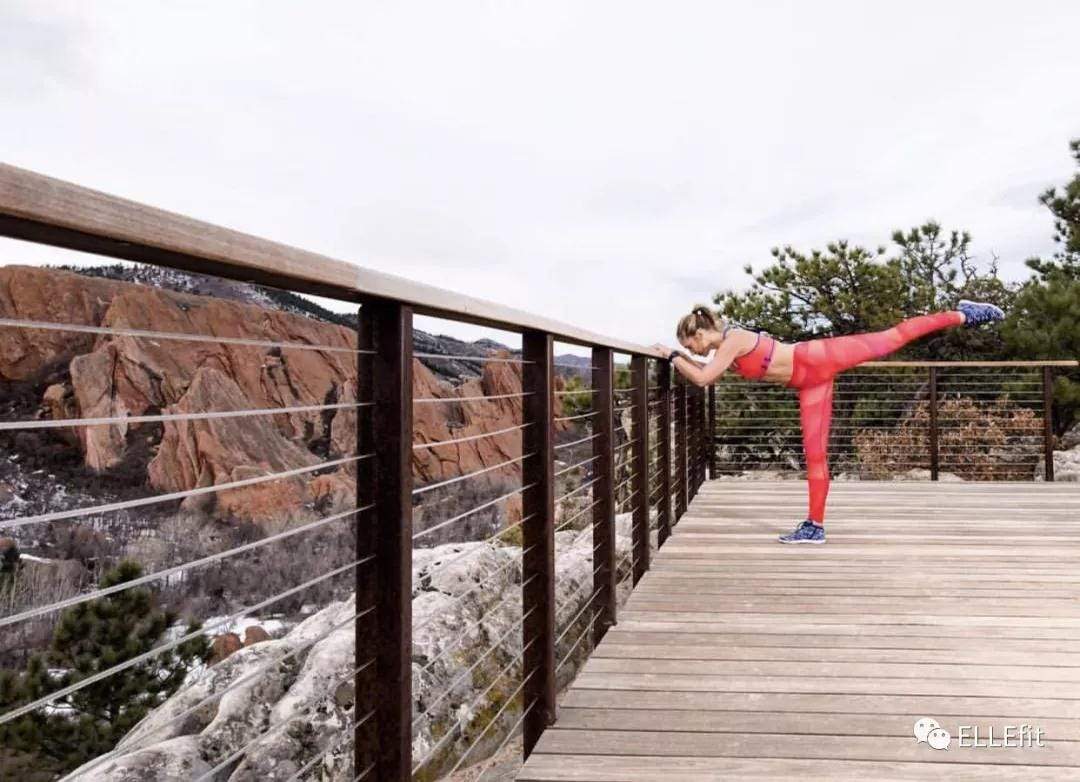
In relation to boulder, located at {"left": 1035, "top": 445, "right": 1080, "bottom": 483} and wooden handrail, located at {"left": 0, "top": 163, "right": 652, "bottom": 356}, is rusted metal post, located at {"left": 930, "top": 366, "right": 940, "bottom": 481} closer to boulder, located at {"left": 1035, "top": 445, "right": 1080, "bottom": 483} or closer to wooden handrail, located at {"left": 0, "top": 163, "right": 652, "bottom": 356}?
boulder, located at {"left": 1035, "top": 445, "right": 1080, "bottom": 483}

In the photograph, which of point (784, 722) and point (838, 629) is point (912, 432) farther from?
point (784, 722)

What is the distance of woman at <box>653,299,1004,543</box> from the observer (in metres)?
4.03

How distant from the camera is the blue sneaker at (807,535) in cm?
432

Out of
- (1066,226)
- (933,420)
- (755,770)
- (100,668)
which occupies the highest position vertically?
(1066,226)

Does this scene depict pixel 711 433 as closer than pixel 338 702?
No

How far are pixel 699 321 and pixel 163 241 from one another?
11.7ft

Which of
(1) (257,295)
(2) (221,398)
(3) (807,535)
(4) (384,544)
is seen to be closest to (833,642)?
(3) (807,535)

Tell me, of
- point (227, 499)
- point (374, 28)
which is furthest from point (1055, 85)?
point (227, 499)

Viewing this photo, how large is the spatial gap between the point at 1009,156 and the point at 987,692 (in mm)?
15874

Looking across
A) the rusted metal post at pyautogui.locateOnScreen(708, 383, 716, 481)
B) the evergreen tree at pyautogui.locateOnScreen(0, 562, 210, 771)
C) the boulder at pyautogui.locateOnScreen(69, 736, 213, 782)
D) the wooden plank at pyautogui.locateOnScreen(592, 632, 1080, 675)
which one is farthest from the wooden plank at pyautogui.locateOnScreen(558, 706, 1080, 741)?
the evergreen tree at pyautogui.locateOnScreen(0, 562, 210, 771)

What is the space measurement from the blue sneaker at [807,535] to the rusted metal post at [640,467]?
1116 millimetres

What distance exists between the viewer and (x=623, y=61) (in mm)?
15375

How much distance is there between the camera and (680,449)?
16.9 feet

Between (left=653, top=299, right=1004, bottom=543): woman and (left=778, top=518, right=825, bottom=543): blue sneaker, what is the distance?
0.78 ft
